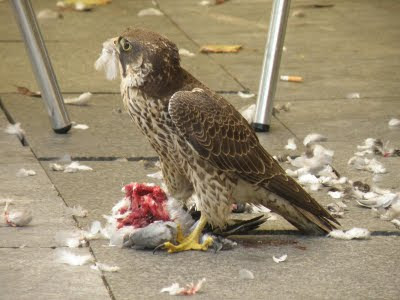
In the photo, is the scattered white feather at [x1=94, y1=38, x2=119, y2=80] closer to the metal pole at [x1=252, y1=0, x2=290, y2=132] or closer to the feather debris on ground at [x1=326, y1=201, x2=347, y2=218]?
the feather debris on ground at [x1=326, y1=201, x2=347, y2=218]

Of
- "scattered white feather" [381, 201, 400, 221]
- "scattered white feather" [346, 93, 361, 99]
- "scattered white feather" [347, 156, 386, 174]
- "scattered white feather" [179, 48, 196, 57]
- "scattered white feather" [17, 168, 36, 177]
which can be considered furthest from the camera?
Result: "scattered white feather" [179, 48, 196, 57]

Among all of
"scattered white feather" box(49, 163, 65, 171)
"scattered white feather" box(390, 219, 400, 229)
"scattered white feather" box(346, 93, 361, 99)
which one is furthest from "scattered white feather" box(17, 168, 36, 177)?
"scattered white feather" box(346, 93, 361, 99)

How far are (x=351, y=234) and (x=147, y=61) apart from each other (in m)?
1.17

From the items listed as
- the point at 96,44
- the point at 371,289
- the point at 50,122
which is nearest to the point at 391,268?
the point at 371,289

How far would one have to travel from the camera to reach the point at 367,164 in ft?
19.2

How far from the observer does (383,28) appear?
8.90 meters

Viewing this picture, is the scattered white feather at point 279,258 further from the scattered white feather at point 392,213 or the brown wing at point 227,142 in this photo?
the scattered white feather at point 392,213

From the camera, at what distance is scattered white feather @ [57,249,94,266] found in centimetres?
445

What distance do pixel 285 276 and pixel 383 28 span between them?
487cm

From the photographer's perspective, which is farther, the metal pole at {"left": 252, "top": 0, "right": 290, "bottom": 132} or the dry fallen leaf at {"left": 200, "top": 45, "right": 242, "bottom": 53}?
the dry fallen leaf at {"left": 200, "top": 45, "right": 242, "bottom": 53}

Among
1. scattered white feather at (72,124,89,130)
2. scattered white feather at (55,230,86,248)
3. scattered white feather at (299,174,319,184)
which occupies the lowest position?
scattered white feather at (299,174,319,184)

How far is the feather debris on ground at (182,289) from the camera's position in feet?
13.7

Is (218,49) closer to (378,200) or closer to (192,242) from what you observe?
(378,200)

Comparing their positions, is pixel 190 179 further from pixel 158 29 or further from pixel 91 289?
pixel 158 29
